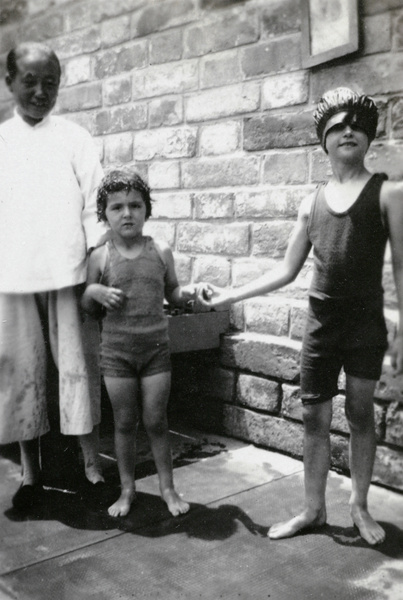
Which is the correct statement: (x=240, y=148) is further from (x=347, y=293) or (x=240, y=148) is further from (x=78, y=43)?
(x=78, y=43)

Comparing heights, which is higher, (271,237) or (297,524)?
(271,237)

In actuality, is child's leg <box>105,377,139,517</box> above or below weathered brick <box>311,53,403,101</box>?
below

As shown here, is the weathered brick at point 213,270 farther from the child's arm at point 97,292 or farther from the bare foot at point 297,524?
the bare foot at point 297,524

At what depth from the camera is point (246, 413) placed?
13.2ft

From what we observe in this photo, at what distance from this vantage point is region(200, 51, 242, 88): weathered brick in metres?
3.96

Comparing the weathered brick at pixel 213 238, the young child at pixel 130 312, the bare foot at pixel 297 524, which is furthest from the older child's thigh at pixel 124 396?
the weathered brick at pixel 213 238

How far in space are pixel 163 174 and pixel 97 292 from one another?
1.77m

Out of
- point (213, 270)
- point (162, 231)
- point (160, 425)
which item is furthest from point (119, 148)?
point (160, 425)

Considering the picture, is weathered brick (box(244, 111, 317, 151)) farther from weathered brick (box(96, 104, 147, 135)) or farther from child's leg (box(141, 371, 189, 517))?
child's leg (box(141, 371, 189, 517))

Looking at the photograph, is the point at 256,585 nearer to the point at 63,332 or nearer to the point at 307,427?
the point at 307,427

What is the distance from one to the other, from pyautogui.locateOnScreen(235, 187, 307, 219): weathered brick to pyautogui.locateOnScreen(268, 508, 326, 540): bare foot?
1.61 meters

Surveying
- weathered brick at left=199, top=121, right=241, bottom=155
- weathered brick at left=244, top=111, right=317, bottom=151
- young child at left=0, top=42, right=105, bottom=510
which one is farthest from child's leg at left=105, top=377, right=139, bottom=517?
weathered brick at left=199, top=121, right=241, bottom=155

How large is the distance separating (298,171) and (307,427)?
4.90 feet

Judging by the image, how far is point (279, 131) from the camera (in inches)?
148
